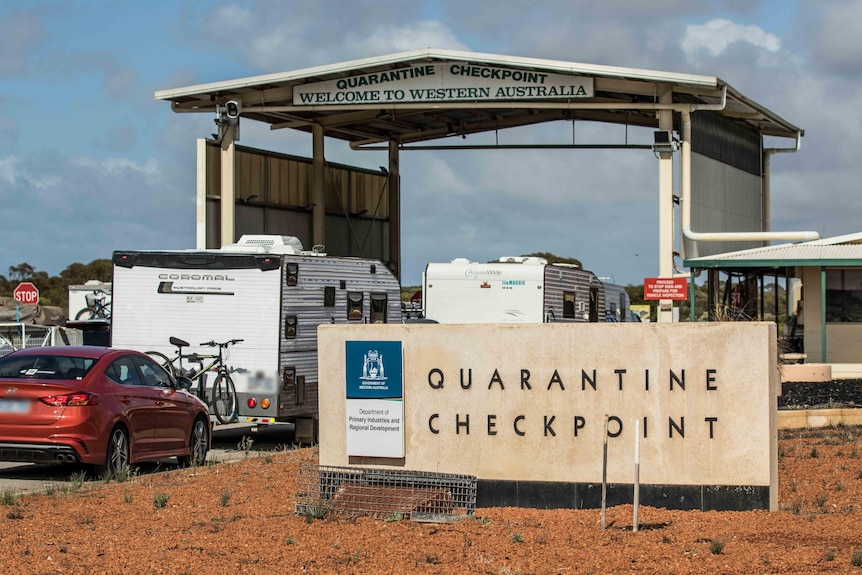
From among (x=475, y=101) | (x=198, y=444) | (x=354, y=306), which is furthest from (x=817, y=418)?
(x=475, y=101)

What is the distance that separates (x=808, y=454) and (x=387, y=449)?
6018 millimetres

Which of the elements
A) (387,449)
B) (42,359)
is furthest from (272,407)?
(387,449)

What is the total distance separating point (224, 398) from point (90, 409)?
4.51m

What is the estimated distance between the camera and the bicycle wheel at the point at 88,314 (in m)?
34.3

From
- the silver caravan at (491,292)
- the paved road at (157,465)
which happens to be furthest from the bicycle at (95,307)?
the paved road at (157,465)

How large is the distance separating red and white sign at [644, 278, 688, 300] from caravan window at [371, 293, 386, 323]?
1312cm

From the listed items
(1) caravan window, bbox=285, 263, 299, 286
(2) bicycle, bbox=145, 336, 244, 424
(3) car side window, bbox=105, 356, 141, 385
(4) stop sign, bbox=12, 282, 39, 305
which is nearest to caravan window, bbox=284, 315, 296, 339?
(1) caravan window, bbox=285, 263, 299, 286

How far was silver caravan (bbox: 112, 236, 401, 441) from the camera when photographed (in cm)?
1808

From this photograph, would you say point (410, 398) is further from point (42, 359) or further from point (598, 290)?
point (598, 290)

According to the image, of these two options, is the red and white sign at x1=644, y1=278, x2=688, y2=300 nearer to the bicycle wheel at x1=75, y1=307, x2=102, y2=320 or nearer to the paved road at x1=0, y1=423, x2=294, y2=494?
the paved road at x1=0, y1=423, x2=294, y2=494

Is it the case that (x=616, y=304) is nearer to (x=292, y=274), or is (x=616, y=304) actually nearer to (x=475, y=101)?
(x=475, y=101)

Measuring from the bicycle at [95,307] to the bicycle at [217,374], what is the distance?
1617 cm

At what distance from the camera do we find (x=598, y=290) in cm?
3025

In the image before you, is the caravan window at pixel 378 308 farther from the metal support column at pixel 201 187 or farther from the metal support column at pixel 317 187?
the metal support column at pixel 317 187
